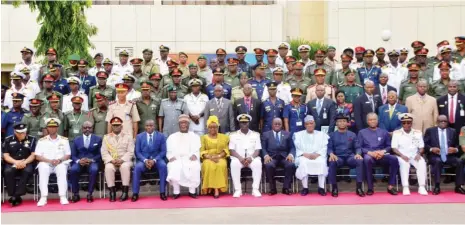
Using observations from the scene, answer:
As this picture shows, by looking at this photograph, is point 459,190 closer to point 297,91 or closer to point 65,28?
point 297,91

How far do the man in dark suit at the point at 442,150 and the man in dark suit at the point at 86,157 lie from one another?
6543 mm

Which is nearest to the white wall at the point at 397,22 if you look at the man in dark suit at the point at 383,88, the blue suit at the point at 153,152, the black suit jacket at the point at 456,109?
the man in dark suit at the point at 383,88

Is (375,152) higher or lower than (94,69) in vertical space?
lower

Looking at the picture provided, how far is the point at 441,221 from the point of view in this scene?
40.3 feet

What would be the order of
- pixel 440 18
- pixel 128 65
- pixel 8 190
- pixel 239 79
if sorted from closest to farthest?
pixel 8 190
pixel 239 79
pixel 128 65
pixel 440 18

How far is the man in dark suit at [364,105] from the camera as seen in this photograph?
624 inches

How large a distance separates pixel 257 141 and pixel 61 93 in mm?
4632

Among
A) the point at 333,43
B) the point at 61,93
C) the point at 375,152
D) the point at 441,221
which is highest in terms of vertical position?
the point at 333,43

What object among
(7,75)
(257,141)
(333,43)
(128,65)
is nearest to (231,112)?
(257,141)

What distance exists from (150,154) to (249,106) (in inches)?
90.9

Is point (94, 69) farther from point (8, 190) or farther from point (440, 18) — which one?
point (440, 18)

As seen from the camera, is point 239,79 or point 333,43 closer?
point 239,79

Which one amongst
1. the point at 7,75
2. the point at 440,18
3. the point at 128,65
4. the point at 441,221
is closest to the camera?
the point at 441,221

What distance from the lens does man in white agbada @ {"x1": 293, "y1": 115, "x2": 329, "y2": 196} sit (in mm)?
15086
